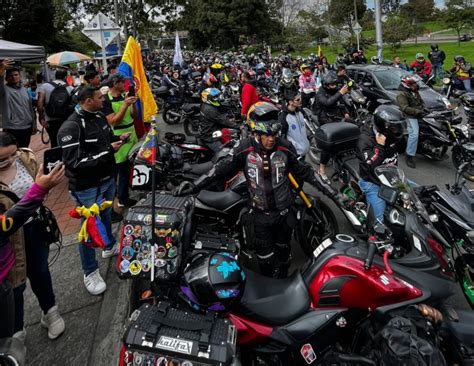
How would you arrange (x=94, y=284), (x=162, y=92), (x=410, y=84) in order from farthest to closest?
1. (x=162, y=92)
2. (x=410, y=84)
3. (x=94, y=284)

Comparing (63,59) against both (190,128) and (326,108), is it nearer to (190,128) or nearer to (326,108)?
(190,128)

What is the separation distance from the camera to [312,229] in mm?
3994

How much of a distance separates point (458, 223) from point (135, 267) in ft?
8.44

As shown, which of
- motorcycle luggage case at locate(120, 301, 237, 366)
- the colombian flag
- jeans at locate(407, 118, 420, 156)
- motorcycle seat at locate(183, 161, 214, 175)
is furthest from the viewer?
jeans at locate(407, 118, 420, 156)

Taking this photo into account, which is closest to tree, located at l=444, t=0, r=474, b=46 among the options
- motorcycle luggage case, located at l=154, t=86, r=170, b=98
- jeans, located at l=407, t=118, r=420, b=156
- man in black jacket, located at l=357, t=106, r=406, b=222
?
motorcycle luggage case, located at l=154, t=86, r=170, b=98

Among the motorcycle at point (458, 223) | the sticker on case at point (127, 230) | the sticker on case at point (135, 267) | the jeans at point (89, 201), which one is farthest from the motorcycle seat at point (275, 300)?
the jeans at point (89, 201)

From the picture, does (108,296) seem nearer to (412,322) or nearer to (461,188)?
(412,322)

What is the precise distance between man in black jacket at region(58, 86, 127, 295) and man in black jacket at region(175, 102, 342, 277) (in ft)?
2.88

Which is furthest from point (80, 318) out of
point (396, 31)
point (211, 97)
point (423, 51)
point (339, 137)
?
point (423, 51)

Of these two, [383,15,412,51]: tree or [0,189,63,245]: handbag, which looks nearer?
[0,189,63,245]: handbag

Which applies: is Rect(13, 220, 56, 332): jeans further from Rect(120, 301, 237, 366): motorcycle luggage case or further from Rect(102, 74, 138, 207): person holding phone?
Rect(102, 74, 138, 207): person holding phone

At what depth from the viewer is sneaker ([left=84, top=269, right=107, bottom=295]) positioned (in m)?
3.42

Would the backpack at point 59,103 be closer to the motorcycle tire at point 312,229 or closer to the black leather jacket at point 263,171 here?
the black leather jacket at point 263,171

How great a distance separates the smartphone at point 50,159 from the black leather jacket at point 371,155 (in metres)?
3.00
